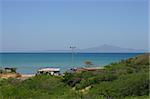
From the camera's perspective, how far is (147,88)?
1352 cm

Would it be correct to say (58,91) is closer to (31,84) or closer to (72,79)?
(31,84)

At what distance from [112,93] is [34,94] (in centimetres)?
280

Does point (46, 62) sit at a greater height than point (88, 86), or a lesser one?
lesser

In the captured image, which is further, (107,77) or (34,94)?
(107,77)

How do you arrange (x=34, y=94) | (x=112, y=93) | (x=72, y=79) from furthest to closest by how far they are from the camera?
(x=72, y=79) → (x=112, y=93) → (x=34, y=94)

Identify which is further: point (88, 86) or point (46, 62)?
point (46, 62)

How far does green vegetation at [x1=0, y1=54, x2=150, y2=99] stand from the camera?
12312mm

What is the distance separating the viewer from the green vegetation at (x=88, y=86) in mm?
12312

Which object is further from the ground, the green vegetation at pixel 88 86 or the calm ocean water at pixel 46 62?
the green vegetation at pixel 88 86


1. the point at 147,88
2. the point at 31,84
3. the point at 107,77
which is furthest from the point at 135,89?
the point at 31,84

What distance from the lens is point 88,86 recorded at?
52.6 feet

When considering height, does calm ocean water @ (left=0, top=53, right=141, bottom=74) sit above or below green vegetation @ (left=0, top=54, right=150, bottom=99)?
below

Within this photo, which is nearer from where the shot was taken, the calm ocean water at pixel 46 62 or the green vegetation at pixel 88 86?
the green vegetation at pixel 88 86

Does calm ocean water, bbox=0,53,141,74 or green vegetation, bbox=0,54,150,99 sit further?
calm ocean water, bbox=0,53,141,74
